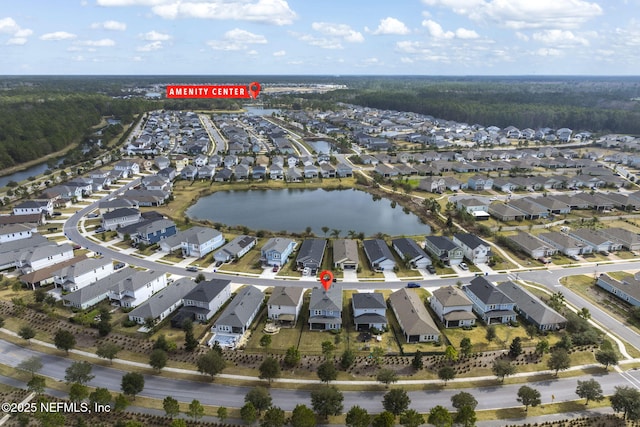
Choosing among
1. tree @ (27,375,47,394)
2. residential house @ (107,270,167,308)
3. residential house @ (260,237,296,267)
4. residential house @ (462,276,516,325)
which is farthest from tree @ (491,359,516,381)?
residential house @ (107,270,167,308)

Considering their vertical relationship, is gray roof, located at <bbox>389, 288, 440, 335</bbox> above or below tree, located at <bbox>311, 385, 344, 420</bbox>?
above

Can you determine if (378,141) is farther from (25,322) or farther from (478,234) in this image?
(25,322)

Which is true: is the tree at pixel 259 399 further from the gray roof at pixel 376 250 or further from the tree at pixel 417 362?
the gray roof at pixel 376 250

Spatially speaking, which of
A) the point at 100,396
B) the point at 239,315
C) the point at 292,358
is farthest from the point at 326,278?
the point at 100,396

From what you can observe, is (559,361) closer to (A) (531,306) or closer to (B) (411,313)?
(A) (531,306)

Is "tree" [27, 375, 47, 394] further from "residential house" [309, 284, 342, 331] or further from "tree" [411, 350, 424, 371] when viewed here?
"tree" [411, 350, 424, 371]
